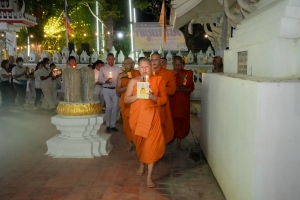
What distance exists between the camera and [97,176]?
462 cm

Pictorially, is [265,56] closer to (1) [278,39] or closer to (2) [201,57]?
(1) [278,39]

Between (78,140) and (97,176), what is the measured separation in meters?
1.19

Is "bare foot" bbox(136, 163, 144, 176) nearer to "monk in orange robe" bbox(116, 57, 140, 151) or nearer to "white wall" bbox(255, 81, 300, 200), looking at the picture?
"monk in orange robe" bbox(116, 57, 140, 151)

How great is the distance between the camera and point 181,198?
3.90 meters

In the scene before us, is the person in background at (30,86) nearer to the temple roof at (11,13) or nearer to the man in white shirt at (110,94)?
the temple roof at (11,13)

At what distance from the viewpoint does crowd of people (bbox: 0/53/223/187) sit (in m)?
4.31

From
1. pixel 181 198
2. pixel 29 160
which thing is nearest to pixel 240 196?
pixel 181 198

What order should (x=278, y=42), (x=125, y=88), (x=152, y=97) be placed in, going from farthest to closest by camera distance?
(x=125, y=88), (x=152, y=97), (x=278, y=42)

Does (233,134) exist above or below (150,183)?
above

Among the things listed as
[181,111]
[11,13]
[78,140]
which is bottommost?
[78,140]

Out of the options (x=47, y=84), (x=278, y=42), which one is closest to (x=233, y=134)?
(x=278, y=42)

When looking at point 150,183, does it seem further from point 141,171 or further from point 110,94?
point 110,94

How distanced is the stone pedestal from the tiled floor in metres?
0.17

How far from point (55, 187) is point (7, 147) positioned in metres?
2.43
